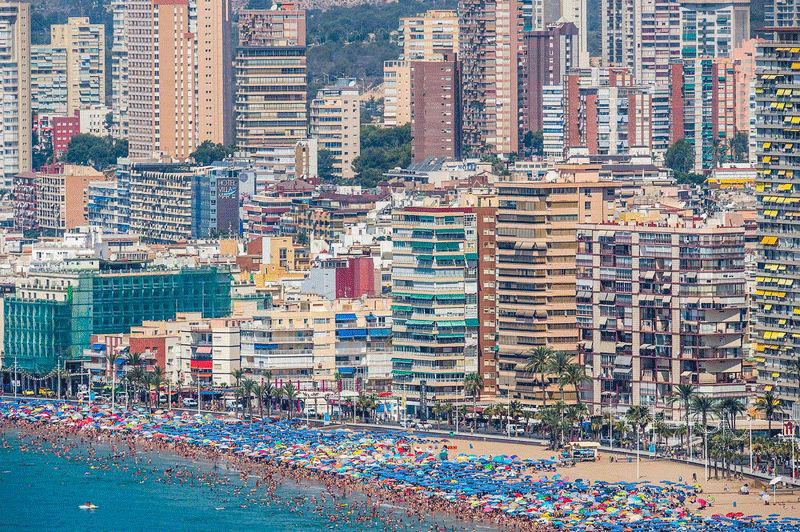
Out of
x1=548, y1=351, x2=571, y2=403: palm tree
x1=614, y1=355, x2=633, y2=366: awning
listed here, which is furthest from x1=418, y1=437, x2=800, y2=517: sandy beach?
x1=614, y1=355, x2=633, y2=366: awning

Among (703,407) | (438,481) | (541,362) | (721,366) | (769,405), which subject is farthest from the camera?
(541,362)

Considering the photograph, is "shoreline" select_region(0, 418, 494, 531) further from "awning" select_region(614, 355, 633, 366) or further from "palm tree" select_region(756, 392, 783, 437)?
"palm tree" select_region(756, 392, 783, 437)

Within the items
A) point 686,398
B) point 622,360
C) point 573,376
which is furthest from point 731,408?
point 573,376

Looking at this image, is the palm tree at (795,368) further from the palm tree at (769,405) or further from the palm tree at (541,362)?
the palm tree at (541,362)

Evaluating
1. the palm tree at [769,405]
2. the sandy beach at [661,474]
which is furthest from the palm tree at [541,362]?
the palm tree at [769,405]

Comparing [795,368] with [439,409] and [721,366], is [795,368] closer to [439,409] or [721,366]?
[721,366]

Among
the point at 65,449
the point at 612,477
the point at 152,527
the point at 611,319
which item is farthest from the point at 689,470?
the point at 65,449
